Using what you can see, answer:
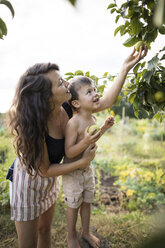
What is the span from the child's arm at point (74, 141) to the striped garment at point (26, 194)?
0.86 feet

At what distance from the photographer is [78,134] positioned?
137 cm

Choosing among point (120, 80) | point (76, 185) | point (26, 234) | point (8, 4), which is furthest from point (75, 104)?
point (26, 234)

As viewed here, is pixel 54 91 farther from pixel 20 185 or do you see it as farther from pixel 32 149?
pixel 20 185

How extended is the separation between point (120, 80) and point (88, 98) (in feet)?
0.78

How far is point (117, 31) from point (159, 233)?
1.20 metres

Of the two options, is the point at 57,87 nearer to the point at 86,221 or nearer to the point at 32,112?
the point at 32,112

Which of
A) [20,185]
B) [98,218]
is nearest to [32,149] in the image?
[20,185]

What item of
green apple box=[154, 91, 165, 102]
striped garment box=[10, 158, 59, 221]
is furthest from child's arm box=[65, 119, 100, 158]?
green apple box=[154, 91, 165, 102]

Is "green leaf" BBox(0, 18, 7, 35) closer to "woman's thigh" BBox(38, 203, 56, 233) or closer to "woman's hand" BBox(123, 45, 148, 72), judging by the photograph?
"woman's hand" BBox(123, 45, 148, 72)

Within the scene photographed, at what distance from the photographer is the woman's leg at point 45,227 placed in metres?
1.50

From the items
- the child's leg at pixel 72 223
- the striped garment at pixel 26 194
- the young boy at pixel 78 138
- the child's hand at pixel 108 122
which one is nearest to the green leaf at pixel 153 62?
the child's hand at pixel 108 122

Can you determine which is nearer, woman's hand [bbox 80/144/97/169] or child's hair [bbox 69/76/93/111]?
A: woman's hand [bbox 80/144/97/169]

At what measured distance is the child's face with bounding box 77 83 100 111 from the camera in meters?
1.36

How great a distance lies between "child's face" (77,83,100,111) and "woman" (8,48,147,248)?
0.07 meters
